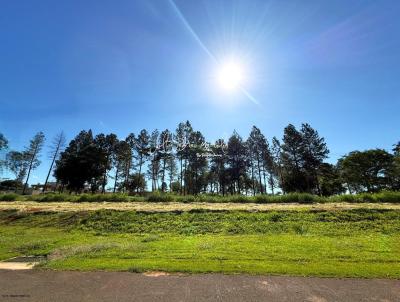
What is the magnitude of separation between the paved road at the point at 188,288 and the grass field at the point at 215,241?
2.56 ft

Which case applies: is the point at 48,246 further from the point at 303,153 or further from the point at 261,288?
the point at 303,153

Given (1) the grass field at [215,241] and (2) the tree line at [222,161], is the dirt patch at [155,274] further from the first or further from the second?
(2) the tree line at [222,161]

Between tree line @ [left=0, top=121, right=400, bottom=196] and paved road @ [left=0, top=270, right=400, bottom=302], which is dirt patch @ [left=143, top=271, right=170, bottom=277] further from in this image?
tree line @ [left=0, top=121, right=400, bottom=196]

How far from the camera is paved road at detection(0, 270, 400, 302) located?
698 centimetres

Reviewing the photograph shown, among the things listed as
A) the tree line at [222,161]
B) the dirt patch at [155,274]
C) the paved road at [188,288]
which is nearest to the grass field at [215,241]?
the dirt patch at [155,274]

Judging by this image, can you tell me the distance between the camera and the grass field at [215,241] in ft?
32.2

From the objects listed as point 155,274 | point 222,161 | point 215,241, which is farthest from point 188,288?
point 222,161

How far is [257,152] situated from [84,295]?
6759 cm

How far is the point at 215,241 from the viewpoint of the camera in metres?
14.5

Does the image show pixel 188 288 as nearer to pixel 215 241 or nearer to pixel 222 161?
pixel 215 241

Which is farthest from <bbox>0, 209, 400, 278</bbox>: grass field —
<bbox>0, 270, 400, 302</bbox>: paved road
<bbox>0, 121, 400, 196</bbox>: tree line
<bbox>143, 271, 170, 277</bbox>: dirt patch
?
<bbox>0, 121, 400, 196</bbox>: tree line

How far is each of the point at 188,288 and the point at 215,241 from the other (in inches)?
277

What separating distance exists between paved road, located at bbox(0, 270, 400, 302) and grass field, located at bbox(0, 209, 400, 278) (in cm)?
78

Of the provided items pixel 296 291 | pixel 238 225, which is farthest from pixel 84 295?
pixel 238 225
